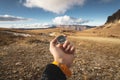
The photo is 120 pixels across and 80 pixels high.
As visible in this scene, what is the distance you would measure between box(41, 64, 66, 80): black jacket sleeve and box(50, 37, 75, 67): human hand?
213mm

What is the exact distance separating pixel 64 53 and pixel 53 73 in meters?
0.43

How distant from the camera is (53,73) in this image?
217 centimetres

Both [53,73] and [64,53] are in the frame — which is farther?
[64,53]

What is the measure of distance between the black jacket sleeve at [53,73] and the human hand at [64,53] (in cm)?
21

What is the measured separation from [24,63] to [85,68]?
15.6 ft

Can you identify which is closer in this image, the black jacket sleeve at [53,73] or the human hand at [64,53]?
the black jacket sleeve at [53,73]

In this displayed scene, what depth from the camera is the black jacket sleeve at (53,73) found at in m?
2.15

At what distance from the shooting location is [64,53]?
8.23 ft

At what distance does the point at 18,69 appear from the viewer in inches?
482

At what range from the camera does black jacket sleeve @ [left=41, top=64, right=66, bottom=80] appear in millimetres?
2154

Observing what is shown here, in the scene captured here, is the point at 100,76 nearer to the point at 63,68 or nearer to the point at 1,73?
the point at 1,73

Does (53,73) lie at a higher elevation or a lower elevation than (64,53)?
lower

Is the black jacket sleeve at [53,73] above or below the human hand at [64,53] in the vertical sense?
below

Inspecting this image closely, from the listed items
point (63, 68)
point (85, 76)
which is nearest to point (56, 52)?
point (63, 68)
